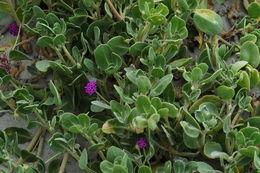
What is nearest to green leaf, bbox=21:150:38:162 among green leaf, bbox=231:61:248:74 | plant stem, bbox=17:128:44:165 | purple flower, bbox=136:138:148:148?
plant stem, bbox=17:128:44:165

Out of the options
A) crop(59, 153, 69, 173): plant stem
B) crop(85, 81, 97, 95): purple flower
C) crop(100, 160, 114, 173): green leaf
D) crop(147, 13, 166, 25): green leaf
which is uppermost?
crop(147, 13, 166, 25): green leaf

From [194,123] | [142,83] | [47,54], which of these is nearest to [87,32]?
[47,54]

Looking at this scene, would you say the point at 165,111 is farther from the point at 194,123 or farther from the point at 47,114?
the point at 47,114

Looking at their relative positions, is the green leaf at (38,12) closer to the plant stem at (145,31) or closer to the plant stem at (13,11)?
the plant stem at (13,11)

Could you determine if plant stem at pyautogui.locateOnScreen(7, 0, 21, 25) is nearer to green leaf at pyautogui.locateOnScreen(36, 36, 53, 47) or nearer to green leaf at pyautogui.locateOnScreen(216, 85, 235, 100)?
green leaf at pyautogui.locateOnScreen(36, 36, 53, 47)

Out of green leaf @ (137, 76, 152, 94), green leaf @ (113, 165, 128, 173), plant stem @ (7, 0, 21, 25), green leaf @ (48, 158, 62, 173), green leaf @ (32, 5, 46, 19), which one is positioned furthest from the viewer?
plant stem @ (7, 0, 21, 25)

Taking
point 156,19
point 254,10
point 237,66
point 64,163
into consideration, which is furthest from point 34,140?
point 254,10

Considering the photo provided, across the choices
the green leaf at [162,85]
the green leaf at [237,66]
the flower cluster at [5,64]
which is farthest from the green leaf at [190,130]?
the flower cluster at [5,64]

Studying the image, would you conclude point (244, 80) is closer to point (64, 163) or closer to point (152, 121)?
point (152, 121)
